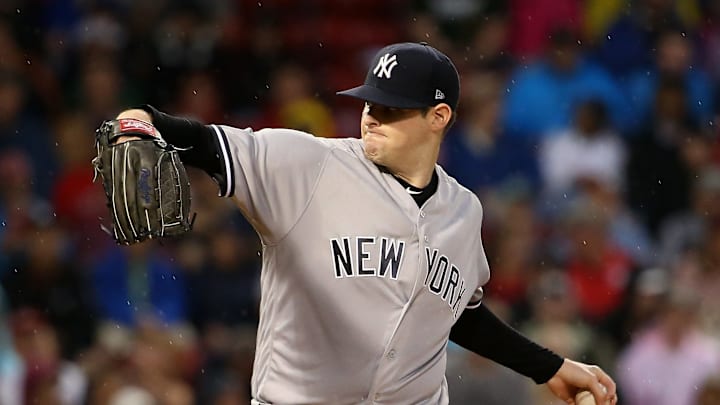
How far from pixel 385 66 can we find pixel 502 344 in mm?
1041

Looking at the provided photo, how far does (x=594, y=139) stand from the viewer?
8.93m

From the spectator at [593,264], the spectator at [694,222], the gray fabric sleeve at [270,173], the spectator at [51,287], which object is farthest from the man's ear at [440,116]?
the spectator at [694,222]

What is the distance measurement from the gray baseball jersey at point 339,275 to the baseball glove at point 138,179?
32cm

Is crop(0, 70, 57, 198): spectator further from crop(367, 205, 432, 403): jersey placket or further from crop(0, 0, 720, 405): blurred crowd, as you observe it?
crop(367, 205, 432, 403): jersey placket

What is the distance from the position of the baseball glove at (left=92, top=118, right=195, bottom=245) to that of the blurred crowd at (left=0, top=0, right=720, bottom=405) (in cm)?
379

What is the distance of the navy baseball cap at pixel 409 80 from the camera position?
372cm

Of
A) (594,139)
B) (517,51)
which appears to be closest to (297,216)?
(594,139)

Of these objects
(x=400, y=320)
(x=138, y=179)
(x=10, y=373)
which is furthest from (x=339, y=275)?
(x=10, y=373)

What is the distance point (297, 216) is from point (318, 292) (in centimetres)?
22

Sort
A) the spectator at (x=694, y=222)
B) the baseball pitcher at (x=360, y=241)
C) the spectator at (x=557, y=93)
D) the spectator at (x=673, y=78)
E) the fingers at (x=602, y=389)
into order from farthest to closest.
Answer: the spectator at (x=673, y=78) < the spectator at (x=557, y=93) < the spectator at (x=694, y=222) < the fingers at (x=602, y=389) < the baseball pitcher at (x=360, y=241)

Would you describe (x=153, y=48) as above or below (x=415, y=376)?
below

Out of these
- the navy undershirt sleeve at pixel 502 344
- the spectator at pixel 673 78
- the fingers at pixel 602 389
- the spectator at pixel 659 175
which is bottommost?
the spectator at pixel 659 175

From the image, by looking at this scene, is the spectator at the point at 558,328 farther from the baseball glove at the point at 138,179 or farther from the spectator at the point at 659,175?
the baseball glove at the point at 138,179

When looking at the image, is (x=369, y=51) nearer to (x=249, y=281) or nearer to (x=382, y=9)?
(x=382, y=9)
